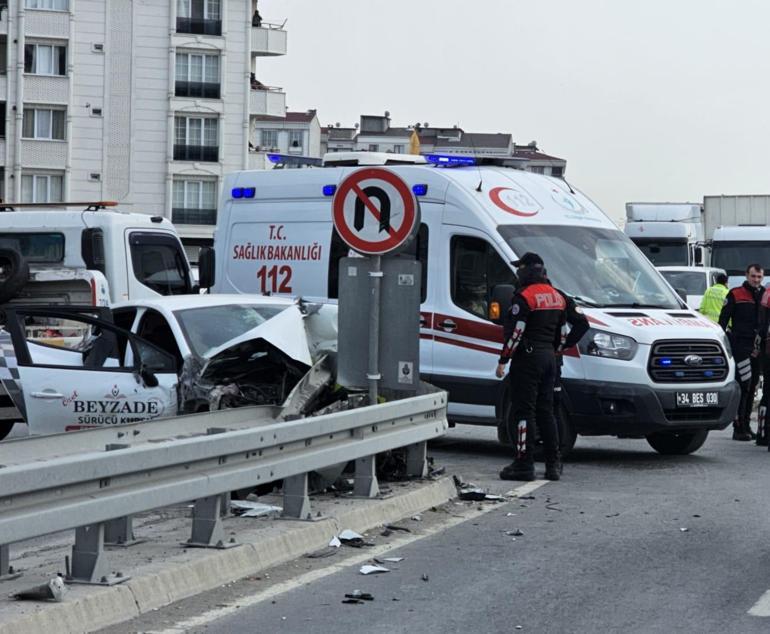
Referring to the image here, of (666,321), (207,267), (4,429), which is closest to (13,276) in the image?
(207,267)

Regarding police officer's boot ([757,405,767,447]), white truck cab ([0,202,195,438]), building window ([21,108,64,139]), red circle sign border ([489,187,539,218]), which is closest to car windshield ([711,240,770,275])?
white truck cab ([0,202,195,438])

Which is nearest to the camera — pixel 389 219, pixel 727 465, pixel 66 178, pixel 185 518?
pixel 185 518

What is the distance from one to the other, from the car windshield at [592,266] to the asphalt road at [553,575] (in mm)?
2380

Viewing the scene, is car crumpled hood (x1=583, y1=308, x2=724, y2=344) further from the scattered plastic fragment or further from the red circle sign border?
the scattered plastic fragment

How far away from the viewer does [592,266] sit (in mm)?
14641

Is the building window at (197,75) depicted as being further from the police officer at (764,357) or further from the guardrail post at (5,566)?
the guardrail post at (5,566)

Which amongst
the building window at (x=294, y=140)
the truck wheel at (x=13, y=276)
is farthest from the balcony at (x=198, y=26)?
the building window at (x=294, y=140)

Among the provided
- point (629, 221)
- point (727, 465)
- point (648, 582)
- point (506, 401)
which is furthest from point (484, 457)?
point (629, 221)

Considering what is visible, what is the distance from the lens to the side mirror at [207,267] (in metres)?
18.3

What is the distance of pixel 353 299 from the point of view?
36.9ft

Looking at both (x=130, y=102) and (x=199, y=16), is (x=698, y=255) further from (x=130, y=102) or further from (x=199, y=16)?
(x=199, y=16)

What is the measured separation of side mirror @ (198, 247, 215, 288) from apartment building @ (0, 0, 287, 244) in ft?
143

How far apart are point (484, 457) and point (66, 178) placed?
49369 millimetres

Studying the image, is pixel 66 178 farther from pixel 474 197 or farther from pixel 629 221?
pixel 474 197
